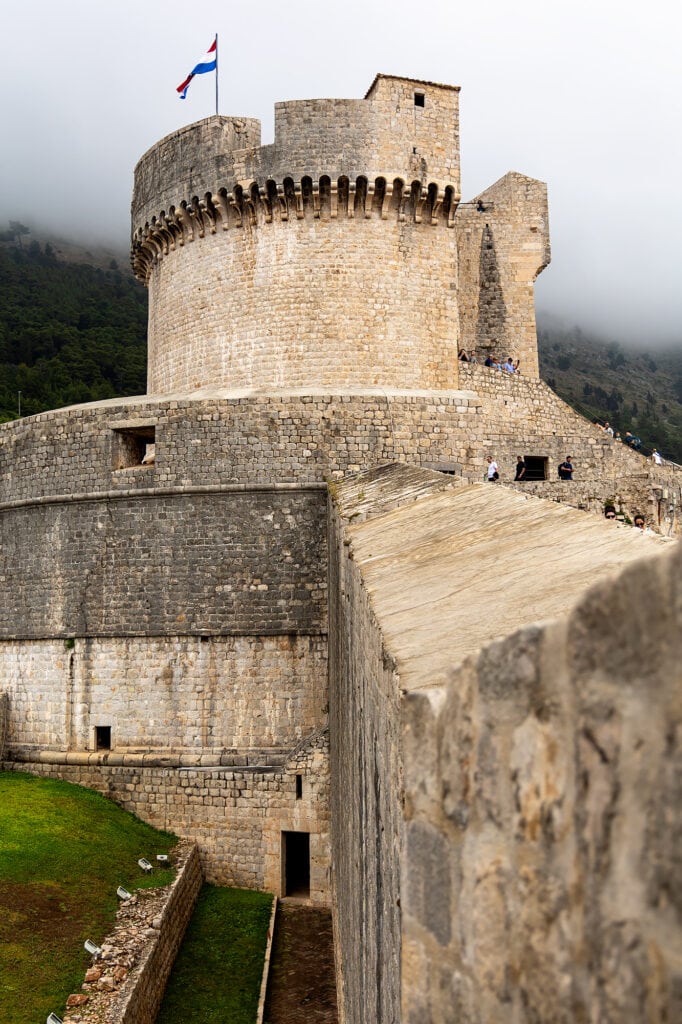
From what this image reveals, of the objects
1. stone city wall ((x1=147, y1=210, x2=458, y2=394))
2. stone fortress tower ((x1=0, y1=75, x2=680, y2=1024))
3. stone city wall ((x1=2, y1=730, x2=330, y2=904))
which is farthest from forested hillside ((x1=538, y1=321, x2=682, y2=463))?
stone city wall ((x1=2, y1=730, x2=330, y2=904))

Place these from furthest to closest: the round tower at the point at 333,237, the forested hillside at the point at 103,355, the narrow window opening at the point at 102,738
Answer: the forested hillside at the point at 103,355 < the round tower at the point at 333,237 < the narrow window opening at the point at 102,738

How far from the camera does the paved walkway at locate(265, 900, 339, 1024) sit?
26.6ft

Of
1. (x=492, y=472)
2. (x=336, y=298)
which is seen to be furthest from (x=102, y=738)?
(x=336, y=298)

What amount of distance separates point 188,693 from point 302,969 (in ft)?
11.0

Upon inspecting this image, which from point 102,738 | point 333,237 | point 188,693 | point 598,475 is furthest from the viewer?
point 333,237

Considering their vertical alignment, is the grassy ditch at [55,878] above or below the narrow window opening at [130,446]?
below

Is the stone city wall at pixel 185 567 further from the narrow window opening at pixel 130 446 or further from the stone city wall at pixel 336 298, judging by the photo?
the stone city wall at pixel 336 298

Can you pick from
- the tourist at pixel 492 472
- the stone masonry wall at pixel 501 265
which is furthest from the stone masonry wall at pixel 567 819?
the stone masonry wall at pixel 501 265

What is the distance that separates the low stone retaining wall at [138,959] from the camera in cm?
684

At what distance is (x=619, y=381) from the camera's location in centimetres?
7250

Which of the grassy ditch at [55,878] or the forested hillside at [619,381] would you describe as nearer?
the grassy ditch at [55,878]

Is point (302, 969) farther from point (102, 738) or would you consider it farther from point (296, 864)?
point (102, 738)

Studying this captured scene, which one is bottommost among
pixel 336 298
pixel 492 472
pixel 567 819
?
pixel 567 819

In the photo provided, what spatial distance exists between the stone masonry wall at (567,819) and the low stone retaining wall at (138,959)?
236 inches
